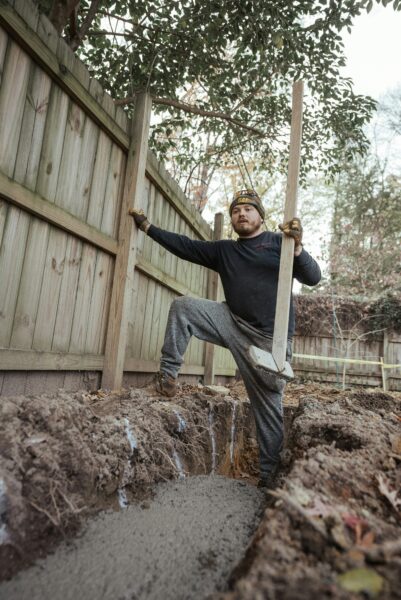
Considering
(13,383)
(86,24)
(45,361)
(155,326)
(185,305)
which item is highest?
(86,24)

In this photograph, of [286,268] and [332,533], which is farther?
[286,268]

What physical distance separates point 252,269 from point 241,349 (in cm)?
58

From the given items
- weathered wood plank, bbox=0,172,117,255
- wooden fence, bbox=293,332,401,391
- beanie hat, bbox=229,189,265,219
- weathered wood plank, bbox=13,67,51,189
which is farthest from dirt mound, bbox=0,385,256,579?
wooden fence, bbox=293,332,401,391

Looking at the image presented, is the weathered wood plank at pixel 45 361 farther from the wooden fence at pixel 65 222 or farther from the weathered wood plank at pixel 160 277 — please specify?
the weathered wood plank at pixel 160 277

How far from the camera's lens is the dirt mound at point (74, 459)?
1.24 metres

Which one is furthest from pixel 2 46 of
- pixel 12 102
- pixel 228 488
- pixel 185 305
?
pixel 228 488

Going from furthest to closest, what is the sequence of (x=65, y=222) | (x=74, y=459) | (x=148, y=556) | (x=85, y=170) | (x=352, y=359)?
1. (x=352, y=359)
2. (x=85, y=170)
3. (x=65, y=222)
4. (x=74, y=459)
5. (x=148, y=556)

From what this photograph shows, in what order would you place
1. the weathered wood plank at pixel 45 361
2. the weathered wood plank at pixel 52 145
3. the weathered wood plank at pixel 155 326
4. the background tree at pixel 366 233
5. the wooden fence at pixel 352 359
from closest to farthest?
the weathered wood plank at pixel 45 361
the weathered wood plank at pixel 52 145
the weathered wood plank at pixel 155 326
the wooden fence at pixel 352 359
the background tree at pixel 366 233

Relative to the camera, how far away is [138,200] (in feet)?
10.5

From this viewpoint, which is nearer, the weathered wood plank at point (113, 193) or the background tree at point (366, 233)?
the weathered wood plank at point (113, 193)

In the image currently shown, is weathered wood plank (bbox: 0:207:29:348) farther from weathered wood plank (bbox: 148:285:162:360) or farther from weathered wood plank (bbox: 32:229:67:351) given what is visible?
weathered wood plank (bbox: 148:285:162:360)

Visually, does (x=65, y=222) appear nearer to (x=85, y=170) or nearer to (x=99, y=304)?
(x=85, y=170)

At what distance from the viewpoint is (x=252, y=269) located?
2.92m

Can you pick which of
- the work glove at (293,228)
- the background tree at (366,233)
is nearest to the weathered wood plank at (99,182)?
the work glove at (293,228)
